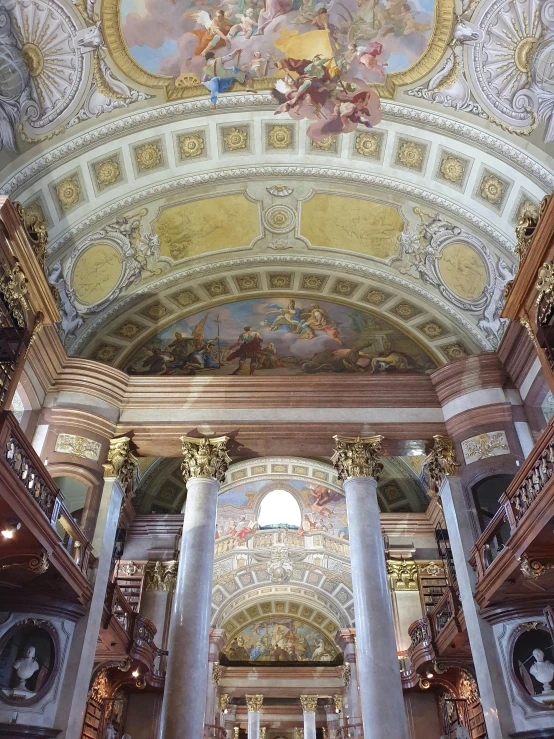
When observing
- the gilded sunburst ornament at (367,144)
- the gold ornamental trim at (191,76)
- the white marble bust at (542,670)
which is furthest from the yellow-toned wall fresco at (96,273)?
the white marble bust at (542,670)

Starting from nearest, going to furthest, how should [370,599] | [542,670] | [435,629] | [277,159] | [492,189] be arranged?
[542,670] → [370,599] → [492,189] → [277,159] → [435,629]

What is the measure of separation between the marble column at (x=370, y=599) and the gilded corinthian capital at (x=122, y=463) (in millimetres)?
4205

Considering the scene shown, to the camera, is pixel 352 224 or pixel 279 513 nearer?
pixel 352 224

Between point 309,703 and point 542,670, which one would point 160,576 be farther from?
point 309,703

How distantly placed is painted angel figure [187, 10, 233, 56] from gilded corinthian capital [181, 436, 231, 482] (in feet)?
24.6

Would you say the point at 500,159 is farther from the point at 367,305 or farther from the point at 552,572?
the point at 552,572

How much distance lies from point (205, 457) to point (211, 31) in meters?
8.04

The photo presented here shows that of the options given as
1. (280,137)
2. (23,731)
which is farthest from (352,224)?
(23,731)

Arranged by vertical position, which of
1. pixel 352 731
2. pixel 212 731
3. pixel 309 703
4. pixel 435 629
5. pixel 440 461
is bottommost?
pixel 435 629

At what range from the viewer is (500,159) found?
12.2 meters

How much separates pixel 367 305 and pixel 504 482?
216 inches

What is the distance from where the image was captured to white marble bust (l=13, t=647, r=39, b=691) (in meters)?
10.1

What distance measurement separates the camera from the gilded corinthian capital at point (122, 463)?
12.8m

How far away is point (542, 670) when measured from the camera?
972 cm
